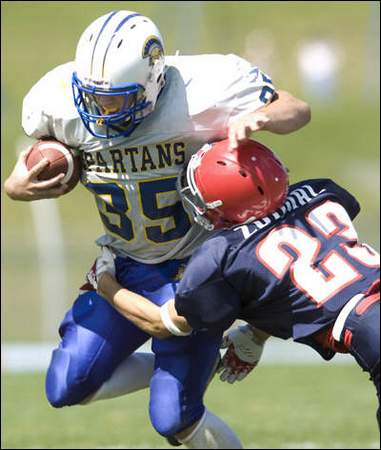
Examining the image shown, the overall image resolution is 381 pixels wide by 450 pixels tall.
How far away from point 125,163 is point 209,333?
2.37ft

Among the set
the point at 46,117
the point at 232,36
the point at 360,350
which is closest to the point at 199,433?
the point at 360,350

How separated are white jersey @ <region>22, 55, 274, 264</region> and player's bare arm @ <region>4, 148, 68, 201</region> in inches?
6.4

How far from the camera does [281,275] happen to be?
3.40 meters

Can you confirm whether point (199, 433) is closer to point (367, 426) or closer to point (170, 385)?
point (170, 385)

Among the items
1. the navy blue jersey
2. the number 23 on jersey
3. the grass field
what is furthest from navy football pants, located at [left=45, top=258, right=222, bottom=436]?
the grass field

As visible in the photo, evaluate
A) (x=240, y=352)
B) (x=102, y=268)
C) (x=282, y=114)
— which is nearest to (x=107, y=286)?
(x=102, y=268)

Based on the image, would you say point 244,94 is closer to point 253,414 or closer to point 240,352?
point 240,352

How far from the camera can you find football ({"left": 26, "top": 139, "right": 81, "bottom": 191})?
4.02m

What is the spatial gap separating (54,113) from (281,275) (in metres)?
1.18

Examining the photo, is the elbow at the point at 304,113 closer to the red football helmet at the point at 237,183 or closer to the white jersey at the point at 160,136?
the white jersey at the point at 160,136

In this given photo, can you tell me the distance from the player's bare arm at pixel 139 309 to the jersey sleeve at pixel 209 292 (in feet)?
0.78

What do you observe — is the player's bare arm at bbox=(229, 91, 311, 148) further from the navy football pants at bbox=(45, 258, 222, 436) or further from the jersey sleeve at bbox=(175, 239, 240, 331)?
the navy football pants at bbox=(45, 258, 222, 436)

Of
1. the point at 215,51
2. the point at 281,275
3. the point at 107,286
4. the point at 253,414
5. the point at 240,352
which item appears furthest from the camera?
the point at 215,51

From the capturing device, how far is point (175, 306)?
11.8 feet
